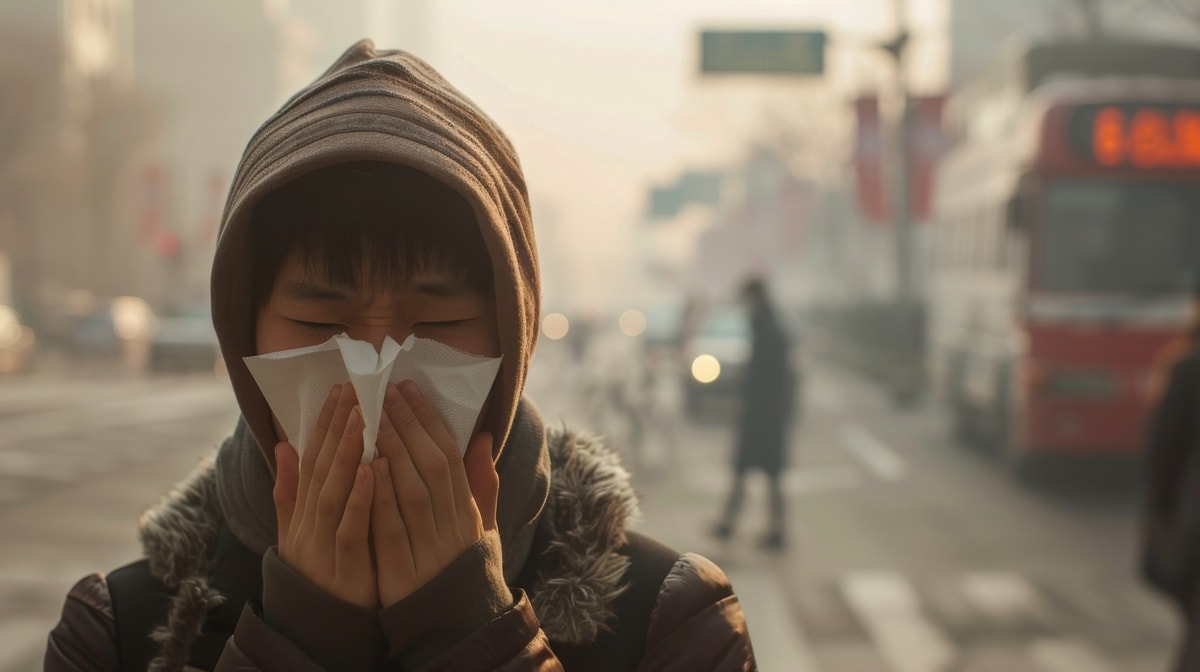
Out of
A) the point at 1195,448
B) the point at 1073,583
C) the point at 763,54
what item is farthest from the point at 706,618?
the point at 763,54

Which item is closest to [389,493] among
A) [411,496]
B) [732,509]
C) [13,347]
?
[411,496]

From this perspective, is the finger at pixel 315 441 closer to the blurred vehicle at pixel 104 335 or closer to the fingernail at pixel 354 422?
the fingernail at pixel 354 422

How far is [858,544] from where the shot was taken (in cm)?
1016

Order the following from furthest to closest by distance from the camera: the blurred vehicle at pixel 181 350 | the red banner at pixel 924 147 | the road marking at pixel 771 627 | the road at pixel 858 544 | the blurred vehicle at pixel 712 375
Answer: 1. the blurred vehicle at pixel 181 350
2. the red banner at pixel 924 147
3. the blurred vehicle at pixel 712 375
4. the road at pixel 858 544
5. the road marking at pixel 771 627

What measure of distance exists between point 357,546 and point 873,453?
15652 millimetres

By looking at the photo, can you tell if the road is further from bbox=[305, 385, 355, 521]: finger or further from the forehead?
bbox=[305, 385, 355, 521]: finger

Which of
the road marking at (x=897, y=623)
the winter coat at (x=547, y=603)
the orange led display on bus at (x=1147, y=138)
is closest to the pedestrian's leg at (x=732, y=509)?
the road marking at (x=897, y=623)

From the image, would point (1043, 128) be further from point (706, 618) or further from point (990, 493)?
point (706, 618)

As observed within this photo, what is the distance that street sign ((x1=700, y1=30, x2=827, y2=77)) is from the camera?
54.7 ft

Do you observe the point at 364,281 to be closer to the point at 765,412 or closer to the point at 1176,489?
the point at 1176,489

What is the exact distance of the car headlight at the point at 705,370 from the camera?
21.2 m

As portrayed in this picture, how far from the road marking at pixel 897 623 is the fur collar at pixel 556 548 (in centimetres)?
490

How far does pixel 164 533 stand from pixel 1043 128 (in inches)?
429

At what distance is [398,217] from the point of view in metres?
1.67
